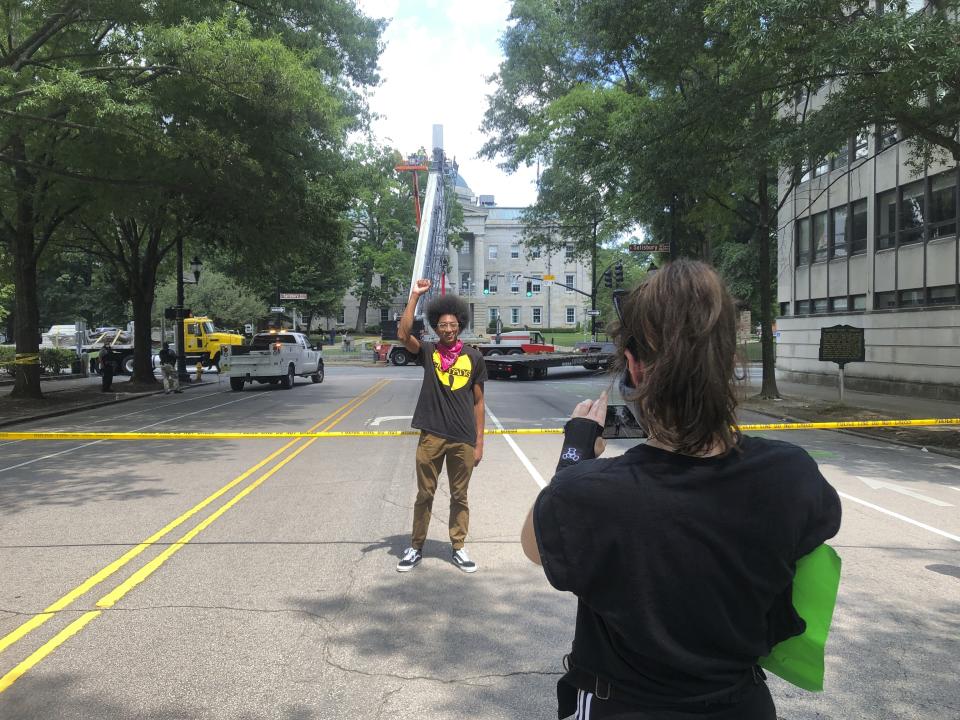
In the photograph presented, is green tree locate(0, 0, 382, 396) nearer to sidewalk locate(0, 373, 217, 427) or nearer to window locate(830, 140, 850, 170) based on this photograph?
sidewalk locate(0, 373, 217, 427)

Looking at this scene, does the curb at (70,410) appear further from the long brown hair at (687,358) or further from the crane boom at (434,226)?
the crane boom at (434,226)

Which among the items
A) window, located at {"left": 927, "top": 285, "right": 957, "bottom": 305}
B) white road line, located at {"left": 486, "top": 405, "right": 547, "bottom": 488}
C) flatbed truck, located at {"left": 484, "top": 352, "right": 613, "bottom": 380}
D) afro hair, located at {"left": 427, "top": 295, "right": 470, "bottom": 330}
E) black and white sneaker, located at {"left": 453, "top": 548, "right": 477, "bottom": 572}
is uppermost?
window, located at {"left": 927, "top": 285, "right": 957, "bottom": 305}

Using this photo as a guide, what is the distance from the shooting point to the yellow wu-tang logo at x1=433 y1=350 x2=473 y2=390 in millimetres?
5285

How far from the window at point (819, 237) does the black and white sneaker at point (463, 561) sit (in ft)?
78.2

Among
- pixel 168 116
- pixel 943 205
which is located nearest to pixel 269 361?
pixel 168 116

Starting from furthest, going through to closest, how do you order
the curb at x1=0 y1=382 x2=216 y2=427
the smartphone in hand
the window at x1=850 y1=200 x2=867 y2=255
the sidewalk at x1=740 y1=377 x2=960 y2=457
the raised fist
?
the window at x1=850 y1=200 x2=867 y2=255, the curb at x1=0 y1=382 x2=216 y2=427, the sidewalk at x1=740 y1=377 x2=960 y2=457, the raised fist, the smartphone in hand

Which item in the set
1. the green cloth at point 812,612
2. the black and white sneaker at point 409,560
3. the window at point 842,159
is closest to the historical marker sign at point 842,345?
the window at point 842,159

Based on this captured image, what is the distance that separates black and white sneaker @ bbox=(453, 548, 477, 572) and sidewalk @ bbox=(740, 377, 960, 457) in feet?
22.0

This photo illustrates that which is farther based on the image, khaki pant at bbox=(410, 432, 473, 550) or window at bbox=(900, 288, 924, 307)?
window at bbox=(900, 288, 924, 307)

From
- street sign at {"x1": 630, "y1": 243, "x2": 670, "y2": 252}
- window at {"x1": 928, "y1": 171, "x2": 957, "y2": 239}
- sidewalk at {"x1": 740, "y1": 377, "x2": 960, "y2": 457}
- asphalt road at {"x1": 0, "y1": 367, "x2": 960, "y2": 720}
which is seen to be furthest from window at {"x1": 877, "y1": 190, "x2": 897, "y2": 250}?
asphalt road at {"x1": 0, "y1": 367, "x2": 960, "y2": 720}

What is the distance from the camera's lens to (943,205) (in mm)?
19078

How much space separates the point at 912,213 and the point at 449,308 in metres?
19.8

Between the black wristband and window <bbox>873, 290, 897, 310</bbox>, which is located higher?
window <bbox>873, 290, 897, 310</bbox>

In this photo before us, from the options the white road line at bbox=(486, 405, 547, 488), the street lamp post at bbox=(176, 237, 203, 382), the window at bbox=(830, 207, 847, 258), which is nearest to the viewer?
the white road line at bbox=(486, 405, 547, 488)
